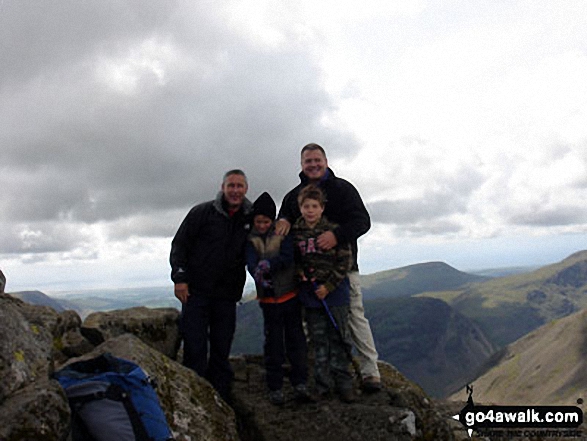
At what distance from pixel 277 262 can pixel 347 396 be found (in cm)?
357

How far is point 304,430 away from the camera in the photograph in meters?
9.91

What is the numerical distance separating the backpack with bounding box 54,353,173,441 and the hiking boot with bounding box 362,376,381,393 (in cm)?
611

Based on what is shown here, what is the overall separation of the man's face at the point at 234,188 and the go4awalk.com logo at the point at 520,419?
1350cm

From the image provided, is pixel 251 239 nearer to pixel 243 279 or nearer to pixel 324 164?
pixel 243 279

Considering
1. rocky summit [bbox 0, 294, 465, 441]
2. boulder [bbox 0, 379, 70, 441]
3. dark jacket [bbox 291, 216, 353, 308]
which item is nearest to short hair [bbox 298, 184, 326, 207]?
dark jacket [bbox 291, 216, 353, 308]

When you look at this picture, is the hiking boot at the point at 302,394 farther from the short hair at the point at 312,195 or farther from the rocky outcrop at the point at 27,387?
the rocky outcrop at the point at 27,387

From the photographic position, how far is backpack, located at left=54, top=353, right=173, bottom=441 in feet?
19.9

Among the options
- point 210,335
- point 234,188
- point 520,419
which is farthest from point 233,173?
point 520,419

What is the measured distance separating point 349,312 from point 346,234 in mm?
1994

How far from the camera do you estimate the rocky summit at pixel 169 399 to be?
5.82 m

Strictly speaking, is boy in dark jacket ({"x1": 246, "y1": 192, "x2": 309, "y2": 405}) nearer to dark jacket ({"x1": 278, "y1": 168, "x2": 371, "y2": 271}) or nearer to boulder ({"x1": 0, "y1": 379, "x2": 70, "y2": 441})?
dark jacket ({"x1": 278, "y1": 168, "x2": 371, "y2": 271})

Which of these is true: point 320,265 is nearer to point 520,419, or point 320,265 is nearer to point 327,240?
point 327,240

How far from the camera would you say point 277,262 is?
10.4 m

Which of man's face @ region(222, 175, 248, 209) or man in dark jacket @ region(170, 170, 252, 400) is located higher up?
man's face @ region(222, 175, 248, 209)
